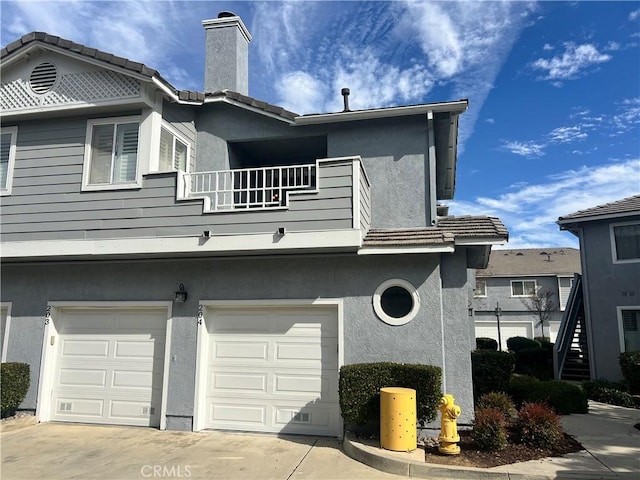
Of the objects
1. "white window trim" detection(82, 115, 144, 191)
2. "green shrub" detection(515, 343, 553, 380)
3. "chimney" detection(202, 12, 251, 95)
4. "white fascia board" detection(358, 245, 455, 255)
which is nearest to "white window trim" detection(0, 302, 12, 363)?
"white window trim" detection(82, 115, 144, 191)

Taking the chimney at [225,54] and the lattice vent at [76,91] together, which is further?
the chimney at [225,54]

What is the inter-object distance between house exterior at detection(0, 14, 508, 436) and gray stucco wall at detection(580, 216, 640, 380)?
8699mm

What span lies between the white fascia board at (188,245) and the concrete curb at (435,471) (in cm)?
318

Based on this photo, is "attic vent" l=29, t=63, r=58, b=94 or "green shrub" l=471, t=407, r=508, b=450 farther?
"attic vent" l=29, t=63, r=58, b=94

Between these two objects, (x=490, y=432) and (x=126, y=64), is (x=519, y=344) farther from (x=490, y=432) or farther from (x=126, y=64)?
(x=126, y=64)

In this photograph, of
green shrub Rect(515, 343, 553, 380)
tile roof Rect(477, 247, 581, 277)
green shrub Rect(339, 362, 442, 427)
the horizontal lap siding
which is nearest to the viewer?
green shrub Rect(339, 362, 442, 427)

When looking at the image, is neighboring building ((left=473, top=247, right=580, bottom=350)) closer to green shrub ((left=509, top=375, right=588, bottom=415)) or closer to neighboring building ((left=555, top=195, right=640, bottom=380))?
neighboring building ((left=555, top=195, right=640, bottom=380))

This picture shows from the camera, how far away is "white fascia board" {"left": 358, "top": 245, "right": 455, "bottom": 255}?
7.46 m

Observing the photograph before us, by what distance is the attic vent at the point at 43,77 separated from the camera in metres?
9.29

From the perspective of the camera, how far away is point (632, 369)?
1254 centimetres

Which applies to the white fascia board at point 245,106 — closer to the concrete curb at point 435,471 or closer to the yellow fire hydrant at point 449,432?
the yellow fire hydrant at point 449,432

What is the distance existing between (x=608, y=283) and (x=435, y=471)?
1226cm

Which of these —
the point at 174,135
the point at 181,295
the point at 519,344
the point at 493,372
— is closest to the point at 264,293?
the point at 181,295

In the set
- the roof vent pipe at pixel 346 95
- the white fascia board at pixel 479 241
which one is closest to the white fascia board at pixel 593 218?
the white fascia board at pixel 479 241
